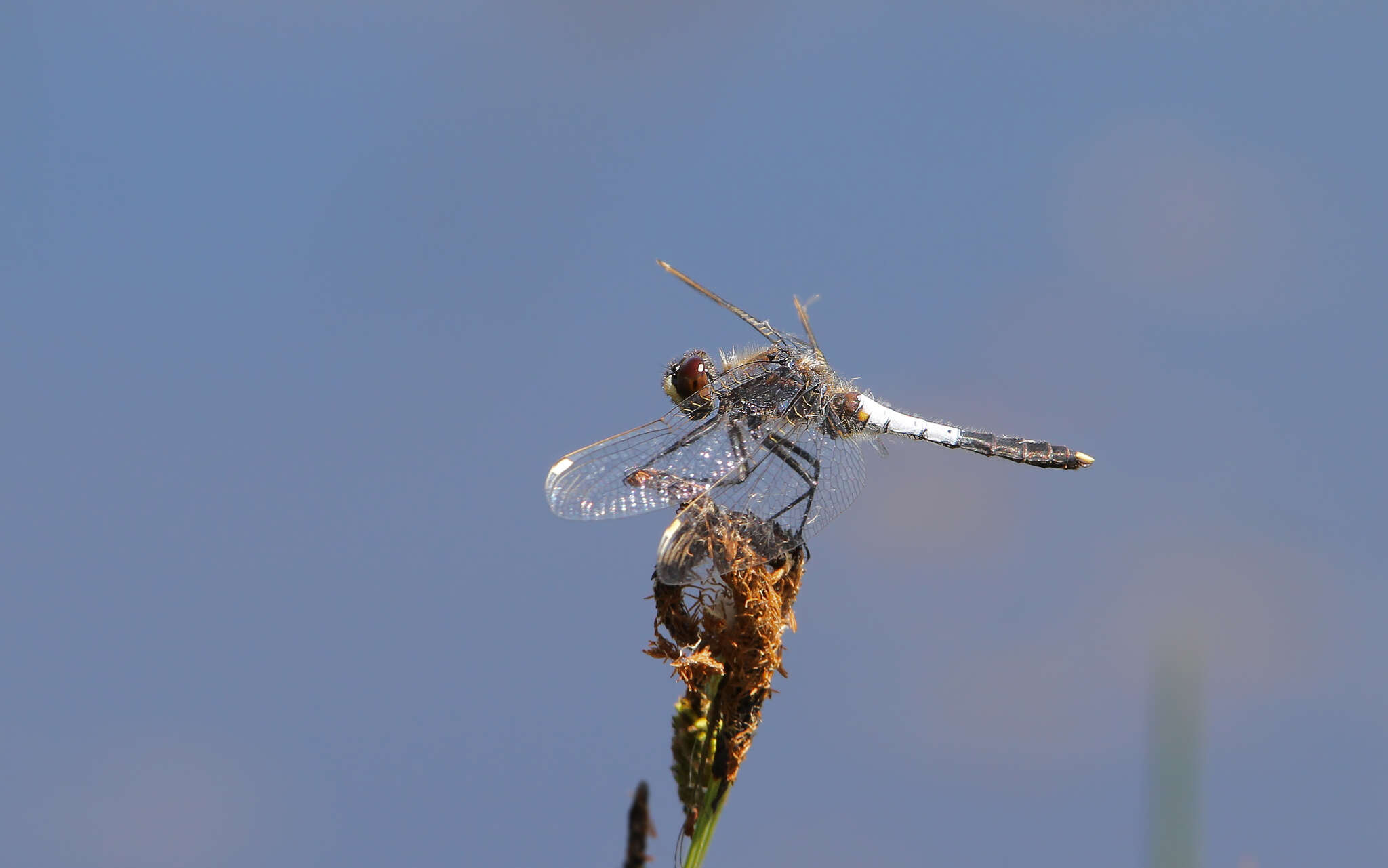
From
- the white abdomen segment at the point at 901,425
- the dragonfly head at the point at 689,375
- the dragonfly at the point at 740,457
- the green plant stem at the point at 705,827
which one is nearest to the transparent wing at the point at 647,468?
the dragonfly at the point at 740,457

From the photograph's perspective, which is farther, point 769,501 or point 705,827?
point 769,501

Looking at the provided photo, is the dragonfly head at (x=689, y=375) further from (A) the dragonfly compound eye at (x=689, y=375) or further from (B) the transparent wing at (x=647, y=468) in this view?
(B) the transparent wing at (x=647, y=468)

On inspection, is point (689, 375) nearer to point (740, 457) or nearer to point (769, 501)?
point (740, 457)

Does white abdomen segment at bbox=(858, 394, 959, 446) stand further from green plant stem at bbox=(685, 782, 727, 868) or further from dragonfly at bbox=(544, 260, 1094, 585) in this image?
green plant stem at bbox=(685, 782, 727, 868)

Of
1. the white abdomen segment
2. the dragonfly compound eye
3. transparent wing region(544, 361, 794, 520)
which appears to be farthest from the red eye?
the white abdomen segment

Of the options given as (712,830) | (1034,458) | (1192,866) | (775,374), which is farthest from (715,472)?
(1192,866)

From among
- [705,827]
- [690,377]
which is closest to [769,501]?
[690,377]

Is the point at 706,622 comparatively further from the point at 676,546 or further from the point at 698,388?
the point at 698,388
